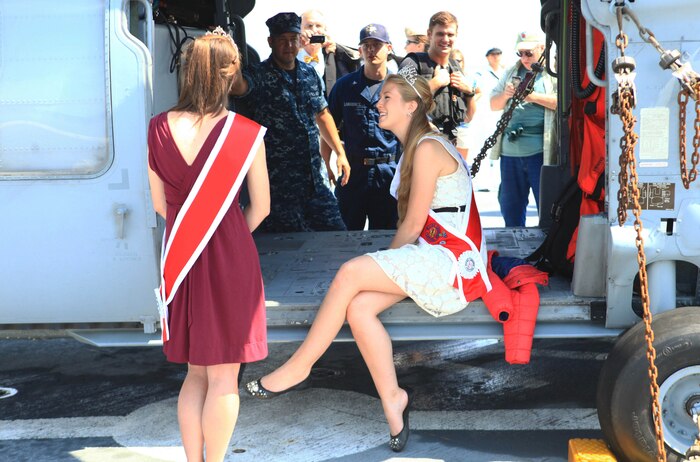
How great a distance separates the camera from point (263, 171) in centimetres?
356

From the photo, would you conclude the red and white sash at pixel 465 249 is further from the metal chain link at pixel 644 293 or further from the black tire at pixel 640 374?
the metal chain link at pixel 644 293

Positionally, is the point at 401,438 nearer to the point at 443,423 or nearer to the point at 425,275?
the point at 443,423

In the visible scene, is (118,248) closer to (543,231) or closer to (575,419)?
(575,419)

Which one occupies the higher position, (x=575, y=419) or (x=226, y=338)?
(x=226, y=338)

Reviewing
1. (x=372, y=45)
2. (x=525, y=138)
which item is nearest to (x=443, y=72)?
(x=372, y=45)

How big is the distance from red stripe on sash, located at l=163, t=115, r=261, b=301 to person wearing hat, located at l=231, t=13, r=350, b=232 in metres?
2.31

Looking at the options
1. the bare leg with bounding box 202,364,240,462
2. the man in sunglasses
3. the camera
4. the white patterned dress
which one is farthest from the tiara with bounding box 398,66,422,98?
the camera

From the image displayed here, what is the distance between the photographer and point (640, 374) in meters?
3.58

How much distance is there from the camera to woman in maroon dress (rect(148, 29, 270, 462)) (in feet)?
11.2

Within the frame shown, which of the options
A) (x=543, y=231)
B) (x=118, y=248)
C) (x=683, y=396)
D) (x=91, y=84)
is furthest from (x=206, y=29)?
(x=683, y=396)

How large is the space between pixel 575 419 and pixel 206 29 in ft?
10.3

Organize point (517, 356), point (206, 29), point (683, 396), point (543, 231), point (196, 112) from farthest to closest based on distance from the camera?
point (543, 231)
point (206, 29)
point (517, 356)
point (683, 396)
point (196, 112)

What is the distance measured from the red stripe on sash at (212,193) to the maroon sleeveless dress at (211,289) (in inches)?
2.0

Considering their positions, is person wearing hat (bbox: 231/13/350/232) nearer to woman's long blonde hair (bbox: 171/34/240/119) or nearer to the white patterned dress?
the white patterned dress
